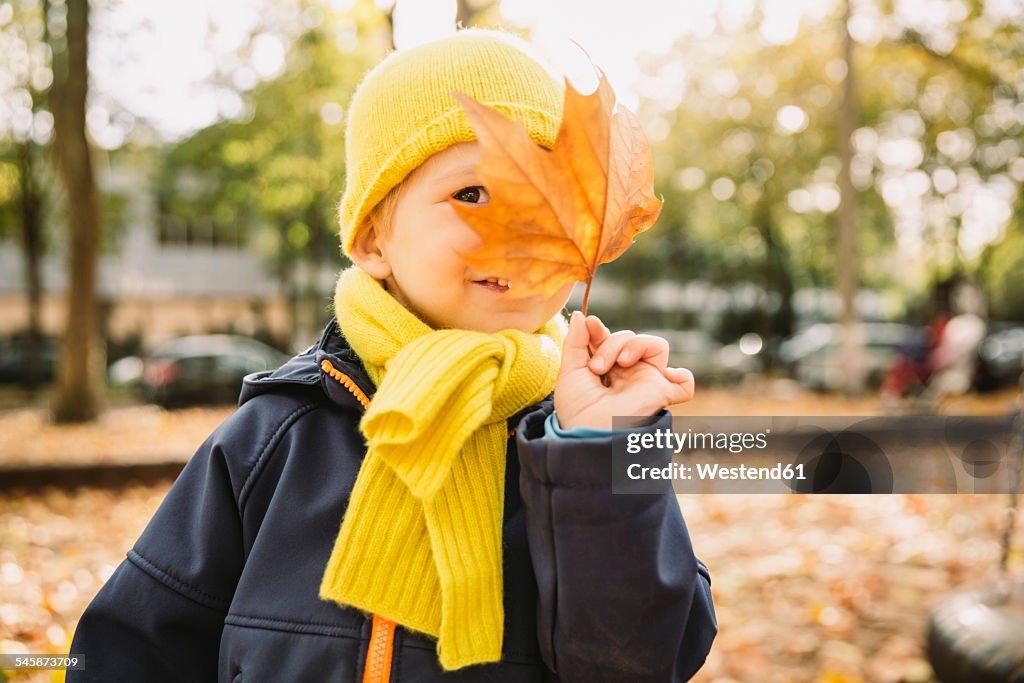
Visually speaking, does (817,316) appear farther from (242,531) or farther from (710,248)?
(242,531)

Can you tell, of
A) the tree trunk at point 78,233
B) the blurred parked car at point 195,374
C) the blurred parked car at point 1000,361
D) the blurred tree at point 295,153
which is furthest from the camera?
the blurred parked car at point 1000,361

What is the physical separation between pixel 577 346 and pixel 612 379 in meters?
0.07

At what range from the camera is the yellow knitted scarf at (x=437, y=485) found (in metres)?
1.15

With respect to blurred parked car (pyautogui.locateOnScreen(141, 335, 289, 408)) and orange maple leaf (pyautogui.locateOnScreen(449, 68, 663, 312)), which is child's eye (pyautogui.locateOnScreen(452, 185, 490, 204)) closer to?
orange maple leaf (pyautogui.locateOnScreen(449, 68, 663, 312))

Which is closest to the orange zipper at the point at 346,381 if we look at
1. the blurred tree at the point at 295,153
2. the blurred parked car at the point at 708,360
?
the blurred tree at the point at 295,153

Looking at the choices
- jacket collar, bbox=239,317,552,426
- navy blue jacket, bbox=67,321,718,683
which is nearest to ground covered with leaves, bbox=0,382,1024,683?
navy blue jacket, bbox=67,321,718,683

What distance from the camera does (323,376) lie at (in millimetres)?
1401

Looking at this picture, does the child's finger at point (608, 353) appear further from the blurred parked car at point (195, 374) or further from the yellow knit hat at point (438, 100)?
the blurred parked car at point (195, 374)

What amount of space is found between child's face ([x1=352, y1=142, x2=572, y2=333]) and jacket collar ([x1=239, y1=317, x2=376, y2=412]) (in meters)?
0.17

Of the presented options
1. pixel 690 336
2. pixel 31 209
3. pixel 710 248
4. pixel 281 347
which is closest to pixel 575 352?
pixel 31 209

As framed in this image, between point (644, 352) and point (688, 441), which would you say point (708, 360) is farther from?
point (644, 352)

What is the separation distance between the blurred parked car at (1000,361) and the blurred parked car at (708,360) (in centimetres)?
617

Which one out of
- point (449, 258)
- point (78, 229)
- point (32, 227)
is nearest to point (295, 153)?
point (32, 227)

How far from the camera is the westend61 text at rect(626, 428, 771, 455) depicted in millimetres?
1081
